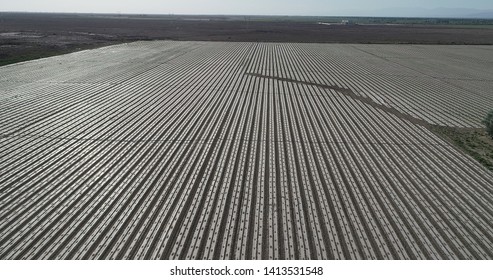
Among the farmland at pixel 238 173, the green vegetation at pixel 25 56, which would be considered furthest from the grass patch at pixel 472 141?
the green vegetation at pixel 25 56

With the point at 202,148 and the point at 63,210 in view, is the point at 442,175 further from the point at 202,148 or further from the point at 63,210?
the point at 63,210

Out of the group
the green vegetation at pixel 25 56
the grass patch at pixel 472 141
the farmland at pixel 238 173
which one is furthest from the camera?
the green vegetation at pixel 25 56

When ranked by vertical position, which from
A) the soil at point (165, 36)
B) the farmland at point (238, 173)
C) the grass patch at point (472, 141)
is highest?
the farmland at point (238, 173)

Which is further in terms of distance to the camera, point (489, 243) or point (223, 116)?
point (223, 116)

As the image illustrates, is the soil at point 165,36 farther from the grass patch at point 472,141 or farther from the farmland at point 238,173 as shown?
the grass patch at point 472,141

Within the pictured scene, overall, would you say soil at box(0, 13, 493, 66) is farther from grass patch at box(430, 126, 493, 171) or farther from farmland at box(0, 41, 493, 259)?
grass patch at box(430, 126, 493, 171)

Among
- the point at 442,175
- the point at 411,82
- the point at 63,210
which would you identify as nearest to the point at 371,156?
the point at 442,175
